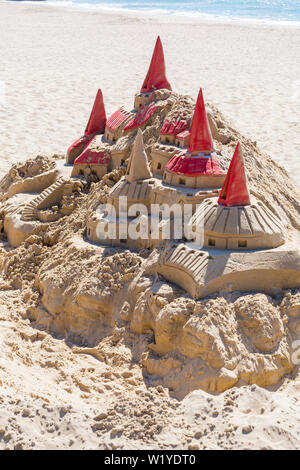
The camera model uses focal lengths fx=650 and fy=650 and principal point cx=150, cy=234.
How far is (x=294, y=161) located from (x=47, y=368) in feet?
22.6

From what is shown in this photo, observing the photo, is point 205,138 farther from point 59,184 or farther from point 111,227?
point 59,184

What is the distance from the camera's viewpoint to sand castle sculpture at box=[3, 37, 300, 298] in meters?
5.82

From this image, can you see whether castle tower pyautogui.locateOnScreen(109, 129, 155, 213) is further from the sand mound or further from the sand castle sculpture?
the sand mound

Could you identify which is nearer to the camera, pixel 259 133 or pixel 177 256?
pixel 177 256

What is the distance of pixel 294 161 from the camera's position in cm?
1129

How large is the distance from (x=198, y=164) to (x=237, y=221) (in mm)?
1204

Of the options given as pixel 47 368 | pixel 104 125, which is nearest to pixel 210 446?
pixel 47 368

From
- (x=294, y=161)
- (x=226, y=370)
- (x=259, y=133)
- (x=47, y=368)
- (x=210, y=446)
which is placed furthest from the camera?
(x=259, y=133)

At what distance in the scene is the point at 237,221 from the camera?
5.87m

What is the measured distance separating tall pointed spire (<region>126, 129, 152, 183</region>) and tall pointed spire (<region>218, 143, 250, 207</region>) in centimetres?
126

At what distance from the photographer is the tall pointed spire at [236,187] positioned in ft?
19.6

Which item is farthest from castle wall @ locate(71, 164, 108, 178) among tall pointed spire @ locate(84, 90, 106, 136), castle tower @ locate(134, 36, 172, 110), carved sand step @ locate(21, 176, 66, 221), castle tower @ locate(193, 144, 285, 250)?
castle tower @ locate(193, 144, 285, 250)
